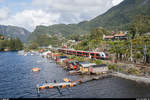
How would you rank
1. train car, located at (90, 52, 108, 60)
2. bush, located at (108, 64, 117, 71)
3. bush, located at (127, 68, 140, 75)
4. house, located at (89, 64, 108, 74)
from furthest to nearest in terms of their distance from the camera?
train car, located at (90, 52, 108, 60)
bush, located at (108, 64, 117, 71)
house, located at (89, 64, 108, 74)
bush, located at (127, 68, 140, 75)

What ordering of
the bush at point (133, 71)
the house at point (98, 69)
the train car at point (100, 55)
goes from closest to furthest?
the bush at point (133, 71)
the house at point (98, 69)
the train car at point (100, 55)

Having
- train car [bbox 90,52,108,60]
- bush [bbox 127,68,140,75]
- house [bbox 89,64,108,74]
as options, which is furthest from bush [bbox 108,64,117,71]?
train car [bbox 90,52,108,60]

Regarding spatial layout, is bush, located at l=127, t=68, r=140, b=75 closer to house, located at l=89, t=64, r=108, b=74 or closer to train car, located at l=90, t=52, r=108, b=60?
house, located at l=89, t=64, r=108, b=74

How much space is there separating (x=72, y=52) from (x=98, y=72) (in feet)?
157

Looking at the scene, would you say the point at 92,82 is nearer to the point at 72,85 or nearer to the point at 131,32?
the point at 72,85

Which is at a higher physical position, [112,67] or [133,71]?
[112,67]

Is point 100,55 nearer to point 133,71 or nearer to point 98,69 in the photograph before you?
point 98,69

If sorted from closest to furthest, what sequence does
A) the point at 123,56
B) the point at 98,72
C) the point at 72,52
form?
the point at 98,72
the point at 123,56
the point at 72,52

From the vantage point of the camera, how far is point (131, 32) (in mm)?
81688

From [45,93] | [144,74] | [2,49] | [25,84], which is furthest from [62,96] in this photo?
[2,49]

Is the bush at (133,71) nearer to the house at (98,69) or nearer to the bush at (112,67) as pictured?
the bush at (112,67)

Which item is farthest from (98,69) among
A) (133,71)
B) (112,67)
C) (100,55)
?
(100,55)

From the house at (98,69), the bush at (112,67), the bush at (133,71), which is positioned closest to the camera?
the bush at (133,71)

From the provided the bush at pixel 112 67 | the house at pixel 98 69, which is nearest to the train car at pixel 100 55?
the bush at pixel 112 67
